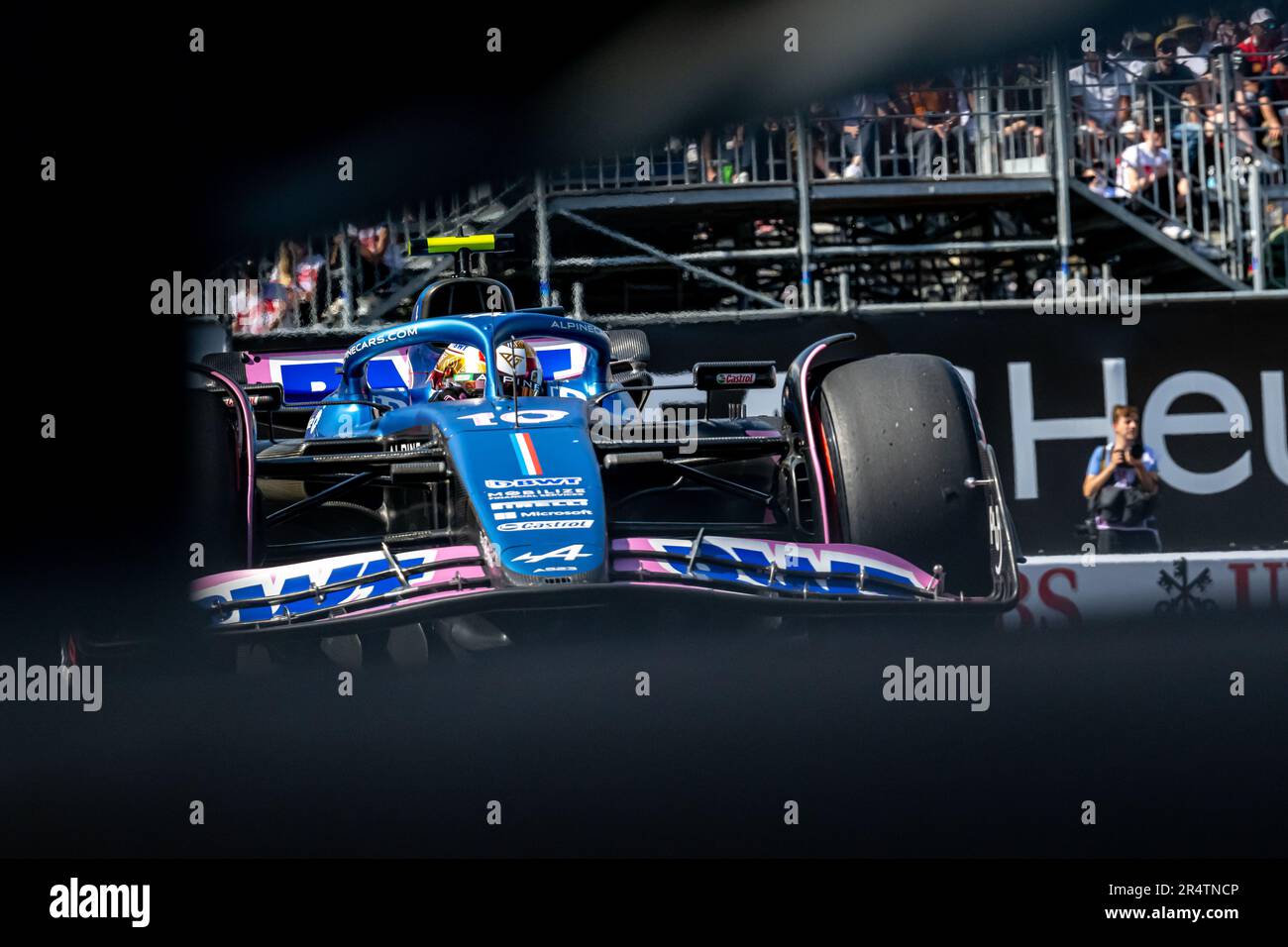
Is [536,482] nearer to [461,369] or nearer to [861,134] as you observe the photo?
[461,369]

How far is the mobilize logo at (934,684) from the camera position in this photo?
3.34 m

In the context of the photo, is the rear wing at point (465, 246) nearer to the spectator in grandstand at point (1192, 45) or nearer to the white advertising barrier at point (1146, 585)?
the white advertising barrier at point (1146, 585)

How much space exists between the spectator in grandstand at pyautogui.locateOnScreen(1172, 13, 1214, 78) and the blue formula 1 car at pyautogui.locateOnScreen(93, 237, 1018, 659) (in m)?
4.77

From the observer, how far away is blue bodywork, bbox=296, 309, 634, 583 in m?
3.96

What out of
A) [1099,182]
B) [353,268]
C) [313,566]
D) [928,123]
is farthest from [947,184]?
[313,566]

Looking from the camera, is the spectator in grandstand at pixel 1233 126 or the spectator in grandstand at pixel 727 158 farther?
the spectator in grandstand at pixel 727 158

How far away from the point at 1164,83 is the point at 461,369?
16.7ft

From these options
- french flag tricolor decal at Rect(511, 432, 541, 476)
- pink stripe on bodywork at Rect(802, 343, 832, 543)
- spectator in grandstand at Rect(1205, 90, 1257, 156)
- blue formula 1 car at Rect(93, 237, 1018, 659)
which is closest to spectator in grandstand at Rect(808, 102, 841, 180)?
spectator in grandstand at Rect(1205, 90, 1257, 156)

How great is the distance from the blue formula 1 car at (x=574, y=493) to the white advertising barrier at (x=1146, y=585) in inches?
60.2
